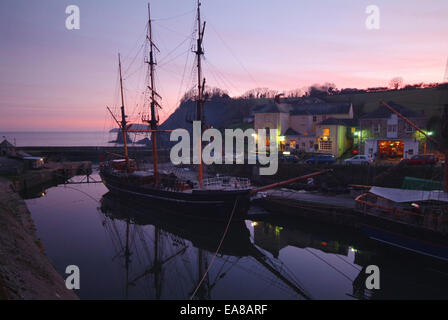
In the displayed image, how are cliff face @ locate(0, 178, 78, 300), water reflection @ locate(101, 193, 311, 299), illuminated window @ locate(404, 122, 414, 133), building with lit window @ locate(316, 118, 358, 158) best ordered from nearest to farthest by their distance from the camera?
cliff face @ locate(0, 178, 78, 300) → water reflection @ locate(101, 193, 311, 299) → illuminated window @ locate(404, 122, 414, 133) → building with lit window @ locate(316, 118, 358, 158)

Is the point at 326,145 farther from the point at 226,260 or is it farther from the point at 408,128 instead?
the point at 226,260

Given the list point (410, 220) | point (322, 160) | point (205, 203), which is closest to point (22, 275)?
point (205, 203)

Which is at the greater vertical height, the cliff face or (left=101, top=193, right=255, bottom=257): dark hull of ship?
the cliff face

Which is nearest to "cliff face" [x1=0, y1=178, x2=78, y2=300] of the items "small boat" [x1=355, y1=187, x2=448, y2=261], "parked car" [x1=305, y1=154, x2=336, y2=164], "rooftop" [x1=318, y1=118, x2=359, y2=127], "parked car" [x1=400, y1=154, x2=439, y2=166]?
"small boat" [x1=355, y1=187, x2=448, y2=261]

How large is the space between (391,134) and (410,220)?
2755 cm

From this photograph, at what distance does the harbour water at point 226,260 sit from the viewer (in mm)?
13680

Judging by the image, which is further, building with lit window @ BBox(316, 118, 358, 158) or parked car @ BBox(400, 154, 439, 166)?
building with lit window @ BBox(316, 118, 358, 158)

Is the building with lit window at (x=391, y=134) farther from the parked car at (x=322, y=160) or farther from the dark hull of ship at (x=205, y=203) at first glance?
the dark hull of ship at (x=205, y=203)

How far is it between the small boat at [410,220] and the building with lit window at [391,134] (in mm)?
24331

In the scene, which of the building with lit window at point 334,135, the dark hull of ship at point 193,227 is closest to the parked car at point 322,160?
the building with lit window at point 334,135

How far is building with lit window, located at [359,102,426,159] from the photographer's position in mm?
36656

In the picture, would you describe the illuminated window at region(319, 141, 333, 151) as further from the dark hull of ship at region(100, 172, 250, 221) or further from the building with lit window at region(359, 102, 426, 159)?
the dark hull of ship at region(100, 172, 250, 221)

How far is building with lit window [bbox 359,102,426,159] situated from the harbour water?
24268 millimetres
